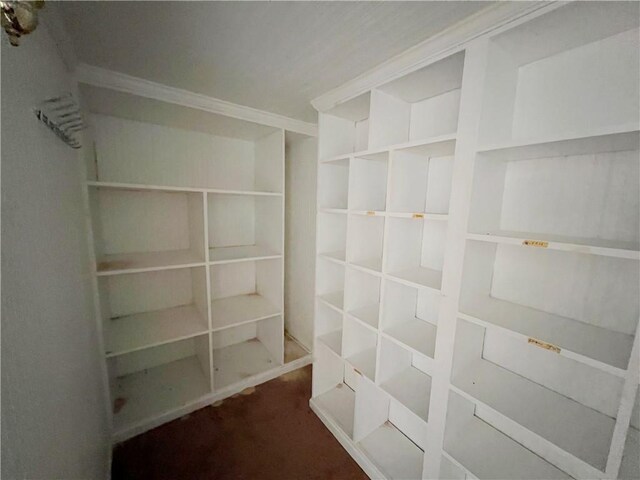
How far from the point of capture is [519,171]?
43.8 inches

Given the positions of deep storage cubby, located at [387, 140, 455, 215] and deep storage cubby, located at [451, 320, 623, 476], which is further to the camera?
deep storage cubby, located at [387, 140, 455, 215]

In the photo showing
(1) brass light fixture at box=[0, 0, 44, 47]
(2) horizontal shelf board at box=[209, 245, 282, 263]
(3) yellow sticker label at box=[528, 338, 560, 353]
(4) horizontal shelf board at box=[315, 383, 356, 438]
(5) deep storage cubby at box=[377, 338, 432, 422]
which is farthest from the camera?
(2) horizontal shelf board at box=[209, 245, 282, 263]

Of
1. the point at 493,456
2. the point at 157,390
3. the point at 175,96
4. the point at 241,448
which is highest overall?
the point at 175,96

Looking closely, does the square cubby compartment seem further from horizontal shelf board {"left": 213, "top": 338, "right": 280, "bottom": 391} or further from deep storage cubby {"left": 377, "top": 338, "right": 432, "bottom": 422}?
horizontal shelf board {"left": 213, "top": 338, "right": 280, "bottom": 391}

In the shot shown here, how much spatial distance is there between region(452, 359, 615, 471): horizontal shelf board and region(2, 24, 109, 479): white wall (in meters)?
1.42

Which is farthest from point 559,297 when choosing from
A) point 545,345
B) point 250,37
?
point 250,37

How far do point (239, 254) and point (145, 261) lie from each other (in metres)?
0.69

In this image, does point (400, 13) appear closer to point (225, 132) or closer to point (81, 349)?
point (225, 132)

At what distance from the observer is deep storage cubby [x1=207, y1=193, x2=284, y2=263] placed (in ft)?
7.41

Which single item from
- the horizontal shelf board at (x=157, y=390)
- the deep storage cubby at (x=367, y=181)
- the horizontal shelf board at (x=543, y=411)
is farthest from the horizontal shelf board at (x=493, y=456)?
the horizontal shelf board at (x=157, y=390)

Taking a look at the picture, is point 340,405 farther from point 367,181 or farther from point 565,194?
point 565,194

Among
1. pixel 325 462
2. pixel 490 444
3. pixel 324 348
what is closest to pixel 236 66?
pixel 324 348

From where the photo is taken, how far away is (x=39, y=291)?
2.34 feet

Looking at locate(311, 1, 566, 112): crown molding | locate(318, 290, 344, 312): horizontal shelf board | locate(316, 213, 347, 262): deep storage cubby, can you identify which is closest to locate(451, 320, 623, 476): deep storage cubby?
locate(318, 290, 344, 312): horizontal shelf board
